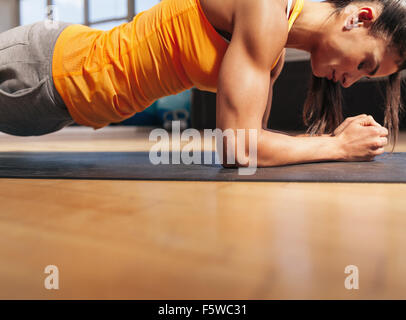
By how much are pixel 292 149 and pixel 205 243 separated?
58 centimetres

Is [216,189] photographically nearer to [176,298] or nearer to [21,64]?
[176,298]

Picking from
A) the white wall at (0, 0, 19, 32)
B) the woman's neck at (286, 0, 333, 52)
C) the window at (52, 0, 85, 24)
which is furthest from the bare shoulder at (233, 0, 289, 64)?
the white wall at (0, 0, 19, 32)

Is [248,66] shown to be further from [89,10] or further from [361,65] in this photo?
[89,10]

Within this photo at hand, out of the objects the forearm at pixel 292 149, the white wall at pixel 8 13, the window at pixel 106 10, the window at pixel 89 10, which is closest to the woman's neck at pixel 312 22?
the forearm at pixel 292 149

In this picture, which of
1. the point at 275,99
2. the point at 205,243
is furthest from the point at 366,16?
the point at 275,99

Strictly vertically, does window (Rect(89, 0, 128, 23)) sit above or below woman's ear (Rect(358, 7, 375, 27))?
above

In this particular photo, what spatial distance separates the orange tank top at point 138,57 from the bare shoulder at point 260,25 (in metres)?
0.09

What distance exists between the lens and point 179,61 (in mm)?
998

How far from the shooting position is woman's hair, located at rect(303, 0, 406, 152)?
933mm

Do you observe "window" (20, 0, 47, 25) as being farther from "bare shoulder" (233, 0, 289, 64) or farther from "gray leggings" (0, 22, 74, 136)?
"bare shoulder" (233, 0, 289, 64)

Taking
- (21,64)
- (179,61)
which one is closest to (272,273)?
(179,61)

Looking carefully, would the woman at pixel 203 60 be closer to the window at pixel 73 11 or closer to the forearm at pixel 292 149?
the forearm at pixel 292 149

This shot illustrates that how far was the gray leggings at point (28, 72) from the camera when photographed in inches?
39.5

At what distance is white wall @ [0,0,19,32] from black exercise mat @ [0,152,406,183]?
291 inches
